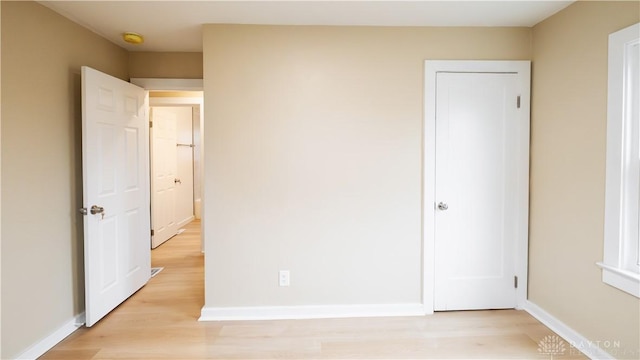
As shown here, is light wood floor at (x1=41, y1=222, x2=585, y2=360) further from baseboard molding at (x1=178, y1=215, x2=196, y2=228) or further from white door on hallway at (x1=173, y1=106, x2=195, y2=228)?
white door on hallway at (x1=173, y1=106, x2=195, y2=228)

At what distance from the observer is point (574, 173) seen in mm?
2203

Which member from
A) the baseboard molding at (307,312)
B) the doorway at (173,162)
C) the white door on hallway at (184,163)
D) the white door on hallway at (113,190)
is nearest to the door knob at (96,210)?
the white door on hallway at (113,190)

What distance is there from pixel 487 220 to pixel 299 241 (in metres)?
1.50

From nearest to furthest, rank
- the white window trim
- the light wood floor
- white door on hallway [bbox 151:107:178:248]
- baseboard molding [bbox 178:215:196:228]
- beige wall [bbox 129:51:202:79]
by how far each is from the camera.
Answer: the white window trim < the light wood floor < beige wall [bbox 129:51:202:79] < white door on hallway [bbox 151:107:178:248] < baseboard molding [bbox 178:215:196:228]

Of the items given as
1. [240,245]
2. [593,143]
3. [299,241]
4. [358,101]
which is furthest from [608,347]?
[240,245]

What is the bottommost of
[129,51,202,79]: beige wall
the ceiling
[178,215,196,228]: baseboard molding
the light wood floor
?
the light wood floor

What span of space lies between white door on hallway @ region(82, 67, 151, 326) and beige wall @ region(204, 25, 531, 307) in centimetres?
79

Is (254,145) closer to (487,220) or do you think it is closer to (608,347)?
(487,220)

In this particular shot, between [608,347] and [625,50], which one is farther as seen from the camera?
[608,347]

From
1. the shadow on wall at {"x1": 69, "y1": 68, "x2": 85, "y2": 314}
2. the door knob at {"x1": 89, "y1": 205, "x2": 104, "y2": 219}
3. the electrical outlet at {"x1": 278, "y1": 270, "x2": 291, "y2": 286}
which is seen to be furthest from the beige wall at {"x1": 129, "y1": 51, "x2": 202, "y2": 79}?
the electrical outlet at {"x1": 278, "y1": 270, "x2": 291, "y2": 286}

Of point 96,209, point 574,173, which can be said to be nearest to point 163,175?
point 96,209

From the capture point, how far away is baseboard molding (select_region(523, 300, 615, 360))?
205cm

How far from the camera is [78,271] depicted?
8.25ft

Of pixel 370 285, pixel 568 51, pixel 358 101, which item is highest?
pixel 568 51
